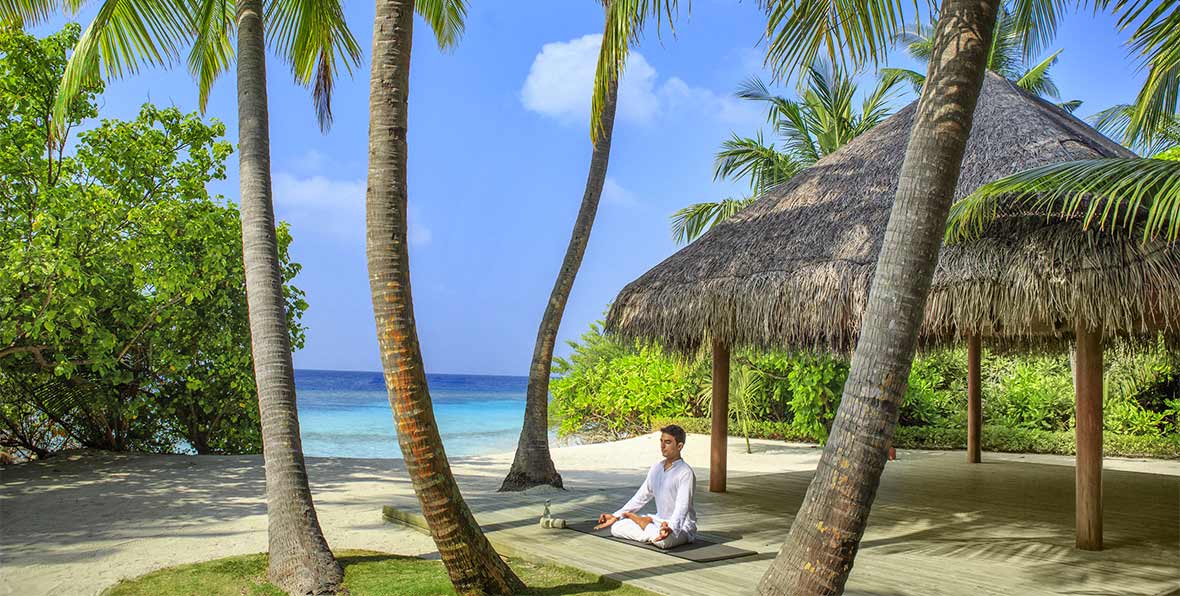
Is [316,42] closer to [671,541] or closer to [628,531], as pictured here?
[628,531]

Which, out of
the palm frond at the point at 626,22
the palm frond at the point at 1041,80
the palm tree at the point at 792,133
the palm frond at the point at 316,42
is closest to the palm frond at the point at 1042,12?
the palm frond at the point at 626,22

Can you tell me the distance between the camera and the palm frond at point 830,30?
4.75m

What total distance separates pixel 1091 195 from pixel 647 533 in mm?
3261

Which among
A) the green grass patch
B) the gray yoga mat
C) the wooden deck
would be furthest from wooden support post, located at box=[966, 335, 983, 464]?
the green grass patch

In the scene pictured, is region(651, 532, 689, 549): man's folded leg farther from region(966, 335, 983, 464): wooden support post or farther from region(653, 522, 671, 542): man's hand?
region(966, 335, 983, 464): wooden support post

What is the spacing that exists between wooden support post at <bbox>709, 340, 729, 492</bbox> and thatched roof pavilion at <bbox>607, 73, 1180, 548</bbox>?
0.5 inches

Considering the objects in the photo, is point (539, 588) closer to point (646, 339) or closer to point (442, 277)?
point (646, 339)

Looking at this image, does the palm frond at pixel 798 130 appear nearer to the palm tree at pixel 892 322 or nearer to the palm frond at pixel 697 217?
the palm frond at pixel 697 217

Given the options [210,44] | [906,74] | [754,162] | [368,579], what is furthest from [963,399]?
[210,44]

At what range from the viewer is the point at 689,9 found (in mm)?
5047

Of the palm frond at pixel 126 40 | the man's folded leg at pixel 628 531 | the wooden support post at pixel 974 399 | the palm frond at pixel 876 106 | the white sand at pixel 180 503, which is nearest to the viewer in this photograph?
the man's folded leg at pixel 628 531

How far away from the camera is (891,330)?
3260 millimetres

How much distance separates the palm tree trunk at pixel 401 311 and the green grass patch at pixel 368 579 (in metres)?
0.43

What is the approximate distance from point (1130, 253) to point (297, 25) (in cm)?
582
